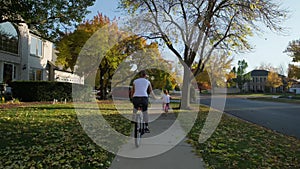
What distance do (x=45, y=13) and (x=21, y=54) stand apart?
410 inches

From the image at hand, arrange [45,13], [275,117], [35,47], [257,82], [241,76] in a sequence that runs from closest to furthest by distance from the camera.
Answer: [45,13] < [275,117] < [35,47] < [241,76] < [257,82]

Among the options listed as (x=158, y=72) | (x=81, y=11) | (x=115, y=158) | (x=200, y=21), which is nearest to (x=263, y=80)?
(x=158, y=72)

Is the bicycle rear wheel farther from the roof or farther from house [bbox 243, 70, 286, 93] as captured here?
the roof

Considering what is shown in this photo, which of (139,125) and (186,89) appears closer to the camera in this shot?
(139,125)

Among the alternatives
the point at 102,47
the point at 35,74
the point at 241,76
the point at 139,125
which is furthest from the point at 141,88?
the point at 241,76

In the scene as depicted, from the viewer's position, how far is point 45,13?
451 inches

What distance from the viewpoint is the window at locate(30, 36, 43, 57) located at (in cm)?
2198

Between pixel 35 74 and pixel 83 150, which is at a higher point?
pixel 35 74

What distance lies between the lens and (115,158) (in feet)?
15.3

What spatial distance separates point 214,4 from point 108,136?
38.4 feet

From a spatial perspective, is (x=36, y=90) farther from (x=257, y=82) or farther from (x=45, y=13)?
(x=257, y=82)

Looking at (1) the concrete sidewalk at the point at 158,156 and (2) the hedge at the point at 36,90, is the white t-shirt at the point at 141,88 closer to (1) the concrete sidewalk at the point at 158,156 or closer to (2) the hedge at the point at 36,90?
(1) the concrete sidewalk at the point at 158,156

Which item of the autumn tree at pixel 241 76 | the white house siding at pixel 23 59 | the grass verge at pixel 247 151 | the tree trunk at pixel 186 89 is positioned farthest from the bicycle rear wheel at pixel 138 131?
the autumn tree at pixel 241 76

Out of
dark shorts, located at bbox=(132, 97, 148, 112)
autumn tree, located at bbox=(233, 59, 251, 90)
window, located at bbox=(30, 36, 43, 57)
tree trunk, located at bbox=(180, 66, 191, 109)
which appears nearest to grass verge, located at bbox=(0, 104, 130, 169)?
dark shorts, located at bbox=(132, 97, 148, 112)
